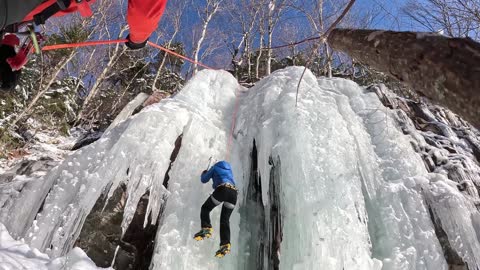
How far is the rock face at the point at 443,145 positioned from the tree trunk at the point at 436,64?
368cm

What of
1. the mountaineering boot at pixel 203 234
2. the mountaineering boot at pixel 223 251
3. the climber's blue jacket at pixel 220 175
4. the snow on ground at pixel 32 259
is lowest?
the snow on ground at pixel 32 259

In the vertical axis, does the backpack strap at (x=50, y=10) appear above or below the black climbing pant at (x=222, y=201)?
above

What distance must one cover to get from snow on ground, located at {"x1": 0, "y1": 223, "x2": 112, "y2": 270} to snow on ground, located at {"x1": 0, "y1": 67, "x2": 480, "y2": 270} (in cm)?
23

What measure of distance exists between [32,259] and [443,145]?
6157 mm

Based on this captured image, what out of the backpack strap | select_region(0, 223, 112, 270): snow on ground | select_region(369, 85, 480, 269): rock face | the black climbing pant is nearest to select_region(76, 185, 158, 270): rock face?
select_region(0, 223, 112, 270): snow on ground

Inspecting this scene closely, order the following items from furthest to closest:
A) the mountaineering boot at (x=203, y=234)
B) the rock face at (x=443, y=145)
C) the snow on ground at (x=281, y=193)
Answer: the rock face at (x=443, y=145)
the snow on ground at (x=281, y=193)
the mountaineering boot at (x=203, y=234)

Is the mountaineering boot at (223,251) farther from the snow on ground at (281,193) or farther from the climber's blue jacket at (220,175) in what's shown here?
the climber's blue jacket at (220,175)

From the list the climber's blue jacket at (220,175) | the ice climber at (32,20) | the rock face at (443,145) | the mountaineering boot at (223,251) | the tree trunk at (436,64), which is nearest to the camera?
the tree trunk at (436,64)

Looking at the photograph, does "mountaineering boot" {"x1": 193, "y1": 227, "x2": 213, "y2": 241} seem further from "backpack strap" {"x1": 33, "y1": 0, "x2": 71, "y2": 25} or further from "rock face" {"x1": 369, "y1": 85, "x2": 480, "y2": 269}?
"rock face" {"x1": 369, "y1": 85, "x2": 480, "y2": 269}

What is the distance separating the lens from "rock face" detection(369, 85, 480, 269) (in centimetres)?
490

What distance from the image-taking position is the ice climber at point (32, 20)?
70.8 inches

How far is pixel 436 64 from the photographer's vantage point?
1.16 metres

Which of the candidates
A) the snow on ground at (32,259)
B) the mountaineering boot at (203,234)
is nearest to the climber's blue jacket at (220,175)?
the mountaineering boot at (203,234)

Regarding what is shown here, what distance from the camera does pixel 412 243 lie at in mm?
4273
